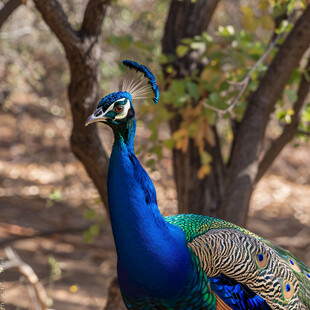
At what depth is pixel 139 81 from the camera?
1712 millimetres

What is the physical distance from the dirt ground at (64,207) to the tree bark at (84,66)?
1.70 feet

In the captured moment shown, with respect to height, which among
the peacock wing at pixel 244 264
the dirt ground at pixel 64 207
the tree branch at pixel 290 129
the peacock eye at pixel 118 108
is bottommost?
the dirt ground at pixel 64 207

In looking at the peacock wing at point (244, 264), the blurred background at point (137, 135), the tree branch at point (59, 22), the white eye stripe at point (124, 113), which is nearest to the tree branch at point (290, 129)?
the blurred background at point (137, 135)

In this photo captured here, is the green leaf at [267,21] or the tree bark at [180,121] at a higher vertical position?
the green leaf at [267,21]

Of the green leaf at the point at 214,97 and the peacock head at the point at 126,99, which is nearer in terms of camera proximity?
the peacock head at the point at 126,99

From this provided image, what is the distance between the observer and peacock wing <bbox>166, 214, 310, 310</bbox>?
1.71 meters

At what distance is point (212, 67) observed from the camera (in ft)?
8.88

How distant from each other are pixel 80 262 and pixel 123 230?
3.19 metres

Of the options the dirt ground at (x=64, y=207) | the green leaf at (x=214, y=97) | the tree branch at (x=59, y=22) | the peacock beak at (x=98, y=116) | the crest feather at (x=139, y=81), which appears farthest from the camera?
the dirt ground at (x=64, y=207)

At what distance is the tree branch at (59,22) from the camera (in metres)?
2.04

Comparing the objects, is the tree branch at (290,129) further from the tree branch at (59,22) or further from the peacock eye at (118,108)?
the peacock eye at (118,108)

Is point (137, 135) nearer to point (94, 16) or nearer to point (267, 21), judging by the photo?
point (267, 21)

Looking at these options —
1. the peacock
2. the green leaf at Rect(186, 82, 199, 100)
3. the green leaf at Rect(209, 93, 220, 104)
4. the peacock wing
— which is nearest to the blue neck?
the peacock

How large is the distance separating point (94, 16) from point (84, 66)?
0.20 metres
